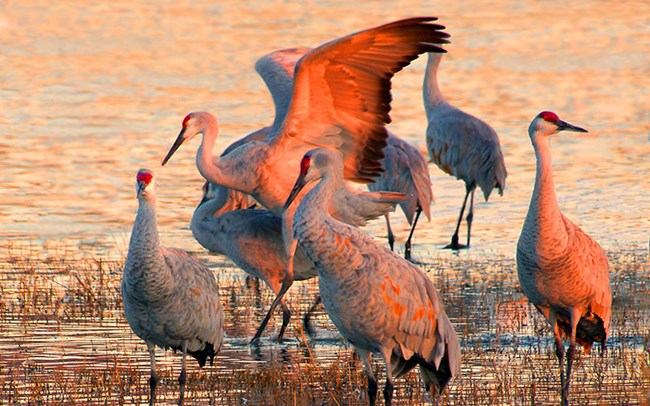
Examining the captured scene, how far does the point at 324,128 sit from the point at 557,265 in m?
2.76

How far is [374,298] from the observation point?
7.10m

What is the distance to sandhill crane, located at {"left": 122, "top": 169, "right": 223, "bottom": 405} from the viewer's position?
7.51 meters

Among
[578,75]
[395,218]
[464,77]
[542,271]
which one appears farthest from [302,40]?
[542,271]

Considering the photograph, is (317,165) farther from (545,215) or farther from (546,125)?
(546,125)

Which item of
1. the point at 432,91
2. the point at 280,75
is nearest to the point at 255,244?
the point at 280,75

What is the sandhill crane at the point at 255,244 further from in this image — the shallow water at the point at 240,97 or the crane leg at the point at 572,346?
the crane leg at the point at 572,346

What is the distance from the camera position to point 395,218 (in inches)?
556

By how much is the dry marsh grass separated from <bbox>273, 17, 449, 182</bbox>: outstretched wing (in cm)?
124

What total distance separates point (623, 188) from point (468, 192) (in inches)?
79.7

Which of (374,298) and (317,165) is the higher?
(317,165)

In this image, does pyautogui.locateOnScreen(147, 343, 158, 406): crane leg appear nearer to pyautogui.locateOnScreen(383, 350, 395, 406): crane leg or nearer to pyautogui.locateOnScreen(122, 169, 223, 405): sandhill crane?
pyautogui.locateOnScreen(122, 169, 223, 405): sandhill crane

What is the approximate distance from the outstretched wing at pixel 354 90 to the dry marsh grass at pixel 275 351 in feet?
4.07

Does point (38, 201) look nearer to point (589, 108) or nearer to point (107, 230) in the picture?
point (107, 230)

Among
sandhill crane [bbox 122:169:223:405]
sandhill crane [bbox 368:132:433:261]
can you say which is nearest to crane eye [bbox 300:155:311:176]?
sandhill crane [bbox 122:169:223:405]
